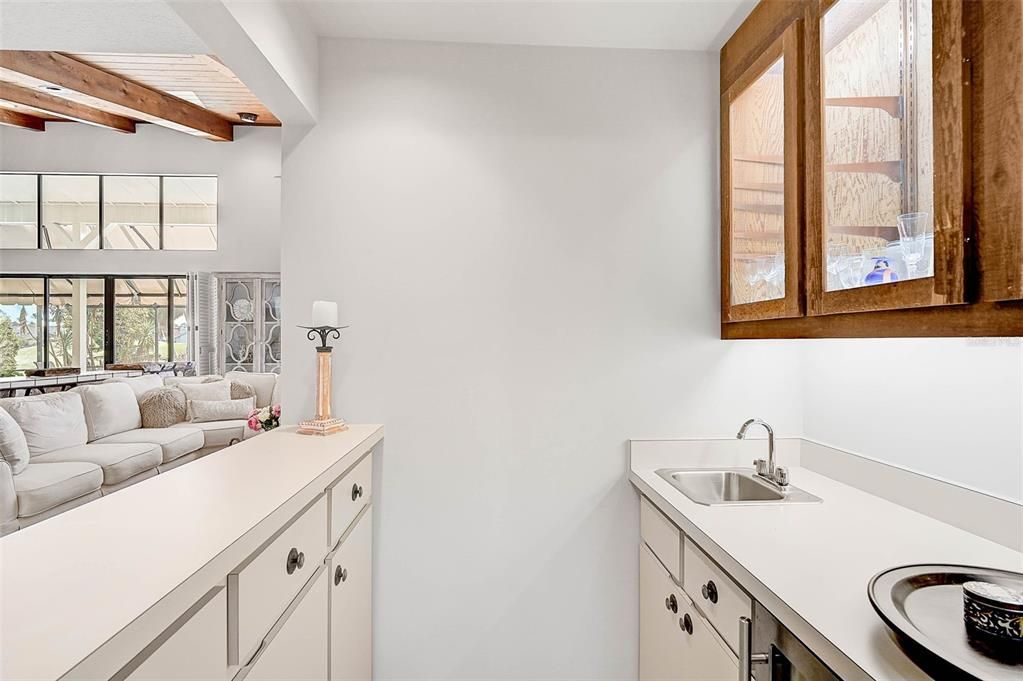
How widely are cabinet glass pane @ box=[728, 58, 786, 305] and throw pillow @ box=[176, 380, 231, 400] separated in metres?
4.97

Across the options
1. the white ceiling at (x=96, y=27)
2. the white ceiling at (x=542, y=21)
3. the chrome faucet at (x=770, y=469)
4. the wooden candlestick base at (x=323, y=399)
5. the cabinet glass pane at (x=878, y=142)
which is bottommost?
the chrome faucet at (x=770, y=469)

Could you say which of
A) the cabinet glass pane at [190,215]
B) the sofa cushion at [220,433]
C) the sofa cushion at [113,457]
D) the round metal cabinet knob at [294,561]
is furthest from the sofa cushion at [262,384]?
the round metal cabinet knob at [294,561]

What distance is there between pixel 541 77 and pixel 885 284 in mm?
1481

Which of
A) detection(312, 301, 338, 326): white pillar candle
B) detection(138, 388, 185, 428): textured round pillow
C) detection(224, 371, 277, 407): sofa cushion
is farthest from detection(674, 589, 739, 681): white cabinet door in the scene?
detection(224, 371, 277, 407): sofa cushion

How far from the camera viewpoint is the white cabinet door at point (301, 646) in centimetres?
117

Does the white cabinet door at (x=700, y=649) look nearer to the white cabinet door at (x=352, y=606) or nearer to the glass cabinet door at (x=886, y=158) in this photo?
the glass cabinet door at (x=886, y=158)

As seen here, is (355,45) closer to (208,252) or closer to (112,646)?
(112,646)

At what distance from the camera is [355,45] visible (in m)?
2.17

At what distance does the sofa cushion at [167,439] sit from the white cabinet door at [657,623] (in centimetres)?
399

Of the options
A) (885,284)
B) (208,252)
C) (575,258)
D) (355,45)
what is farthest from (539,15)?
(208,252)

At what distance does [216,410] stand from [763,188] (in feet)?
16.7

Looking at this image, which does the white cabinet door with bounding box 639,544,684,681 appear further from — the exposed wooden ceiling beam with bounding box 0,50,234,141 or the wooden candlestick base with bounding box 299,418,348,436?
the exposed wooden ceiling beam with bounding box 0,50,234,141

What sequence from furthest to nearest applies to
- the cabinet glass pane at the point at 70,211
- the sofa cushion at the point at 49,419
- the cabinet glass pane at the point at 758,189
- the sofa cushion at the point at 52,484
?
the cabinet glass pane at the point at 70,211 → the sofa cushion at the point at 49,419 → the sofa cushion at the point at 52,484 → the cabinet glass pane at the point at 758,189

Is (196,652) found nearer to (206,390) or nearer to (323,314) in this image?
(323,314)
